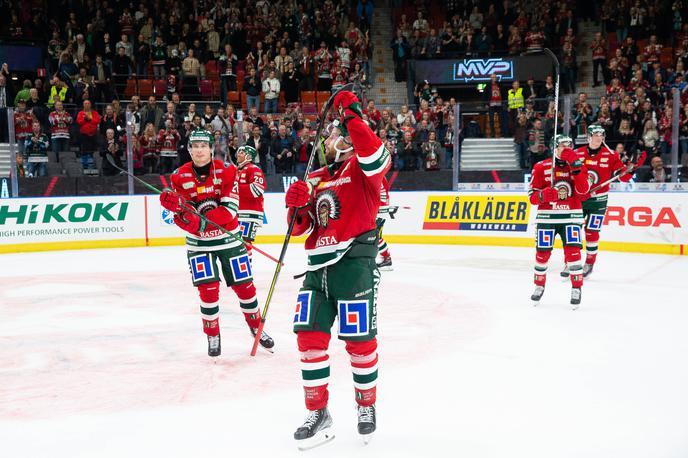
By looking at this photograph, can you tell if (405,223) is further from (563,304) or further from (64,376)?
(64,376)

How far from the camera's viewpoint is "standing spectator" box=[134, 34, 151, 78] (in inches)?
733

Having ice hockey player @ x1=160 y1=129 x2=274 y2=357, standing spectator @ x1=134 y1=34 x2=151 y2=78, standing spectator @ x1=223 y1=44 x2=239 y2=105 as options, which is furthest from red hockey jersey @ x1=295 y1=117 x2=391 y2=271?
standing spectator @ x1=134 y1=34 x2=151 y2=78

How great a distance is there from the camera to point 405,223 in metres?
13.6

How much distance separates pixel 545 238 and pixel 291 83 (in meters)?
11.3

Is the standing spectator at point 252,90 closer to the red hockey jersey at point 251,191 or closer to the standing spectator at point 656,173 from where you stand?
the standing spectator at point 656,173

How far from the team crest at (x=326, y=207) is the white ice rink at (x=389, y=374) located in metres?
1.20

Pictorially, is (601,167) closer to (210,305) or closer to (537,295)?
(537,295)

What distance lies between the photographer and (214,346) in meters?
5.78

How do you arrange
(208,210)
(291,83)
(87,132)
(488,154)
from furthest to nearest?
(291,83) < (87,132) < (488,154) < (208,210)

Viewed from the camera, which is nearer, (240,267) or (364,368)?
(364,368)

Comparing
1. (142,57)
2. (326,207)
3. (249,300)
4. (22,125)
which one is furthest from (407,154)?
(326,207)

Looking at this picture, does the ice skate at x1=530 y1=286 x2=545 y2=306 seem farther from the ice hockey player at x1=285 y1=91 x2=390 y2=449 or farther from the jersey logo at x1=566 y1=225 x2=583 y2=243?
the ice hockey player at x1=285 y1=91 x2=390 y2=449

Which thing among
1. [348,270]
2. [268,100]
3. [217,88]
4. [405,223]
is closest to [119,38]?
[217,88]

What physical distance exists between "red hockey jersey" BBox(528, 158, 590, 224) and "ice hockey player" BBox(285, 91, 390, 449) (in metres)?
4.28
